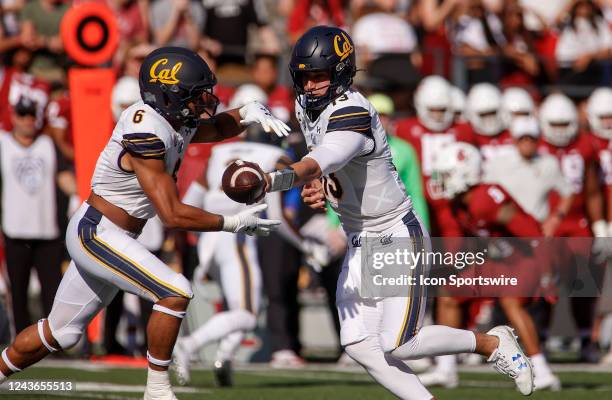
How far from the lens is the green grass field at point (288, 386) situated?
7.94 metres

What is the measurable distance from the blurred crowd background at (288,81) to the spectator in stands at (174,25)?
0.01 metres

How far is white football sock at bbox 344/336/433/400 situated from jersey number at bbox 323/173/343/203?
2.31ft

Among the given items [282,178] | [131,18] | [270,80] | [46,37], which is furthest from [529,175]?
[282,178]

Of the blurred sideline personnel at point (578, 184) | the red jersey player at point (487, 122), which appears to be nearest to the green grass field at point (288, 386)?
the blurred sideline personnel at point (578, 184)

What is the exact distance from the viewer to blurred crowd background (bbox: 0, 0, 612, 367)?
1023cm

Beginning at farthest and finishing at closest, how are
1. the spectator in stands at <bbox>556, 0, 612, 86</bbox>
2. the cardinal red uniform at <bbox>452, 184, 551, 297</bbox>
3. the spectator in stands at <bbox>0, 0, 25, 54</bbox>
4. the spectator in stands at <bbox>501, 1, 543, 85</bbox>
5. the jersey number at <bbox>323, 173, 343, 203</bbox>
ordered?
the spectator in stands at <bbox>556, 0, 612, 86</bbox>
the spectator in stands at <bbox>501, 1, 543, 85</bbox>
the spectator in stands at <bbox>0, 0, 25, 54</bbox>
the cardinal red uniform at <bbox>452, 184, 551, 297</bbox>
the jersey number at <bbox>323, 173, 343, 203</bbox>

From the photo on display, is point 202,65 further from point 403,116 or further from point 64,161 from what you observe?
point 403,116

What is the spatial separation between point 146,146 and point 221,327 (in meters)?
2.75

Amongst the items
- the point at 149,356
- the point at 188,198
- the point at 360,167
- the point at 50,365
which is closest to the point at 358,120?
the point at 360,167

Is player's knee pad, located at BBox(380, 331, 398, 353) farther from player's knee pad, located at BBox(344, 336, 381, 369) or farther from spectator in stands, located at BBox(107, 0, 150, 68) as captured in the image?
spectator in stands, located at BBox(107, 0, 150, 68)

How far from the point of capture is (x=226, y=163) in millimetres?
9234

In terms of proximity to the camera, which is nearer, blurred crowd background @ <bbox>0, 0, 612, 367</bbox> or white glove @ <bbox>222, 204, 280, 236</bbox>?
white glove @ <bbox>222, 204, 280, 236</bbox>

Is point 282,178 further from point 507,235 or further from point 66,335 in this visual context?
point 507,235

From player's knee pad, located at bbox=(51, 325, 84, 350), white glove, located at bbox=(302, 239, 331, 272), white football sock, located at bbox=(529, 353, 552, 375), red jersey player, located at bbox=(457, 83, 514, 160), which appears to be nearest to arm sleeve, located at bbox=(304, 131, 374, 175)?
player's knee pad, located at bbox=(51, 325, 84, 350)
